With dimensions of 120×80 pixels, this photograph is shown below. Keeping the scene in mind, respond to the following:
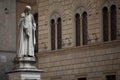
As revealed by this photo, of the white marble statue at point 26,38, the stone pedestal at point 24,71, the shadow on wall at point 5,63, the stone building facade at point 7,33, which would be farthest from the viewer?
the stone building facade at point 7,33

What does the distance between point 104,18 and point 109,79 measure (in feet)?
13.4

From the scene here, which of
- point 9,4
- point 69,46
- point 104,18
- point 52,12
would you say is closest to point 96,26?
point 104,18

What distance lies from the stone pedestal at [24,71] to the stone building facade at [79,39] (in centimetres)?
1100

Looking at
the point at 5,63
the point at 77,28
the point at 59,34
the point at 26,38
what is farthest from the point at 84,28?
the point at 26,38

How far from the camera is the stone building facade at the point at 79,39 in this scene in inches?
1172

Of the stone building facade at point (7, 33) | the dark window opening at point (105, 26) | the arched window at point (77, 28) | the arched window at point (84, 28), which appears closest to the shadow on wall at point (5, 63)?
the stone building facade at point (7, 33)

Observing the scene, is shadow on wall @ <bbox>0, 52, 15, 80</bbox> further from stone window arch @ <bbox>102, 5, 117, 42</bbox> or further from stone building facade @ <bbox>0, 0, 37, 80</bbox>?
stone window arch @ <bbox>102, 5, 117, 42</bbox>

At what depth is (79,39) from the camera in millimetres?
32281

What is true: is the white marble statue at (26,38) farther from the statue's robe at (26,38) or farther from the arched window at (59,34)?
the arched window at (59,34)

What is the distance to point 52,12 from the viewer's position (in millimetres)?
34844

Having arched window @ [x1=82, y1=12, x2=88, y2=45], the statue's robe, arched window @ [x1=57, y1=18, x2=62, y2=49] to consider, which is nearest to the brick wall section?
arched window @ [x1=57, y1=18, x2=62, y2=49]

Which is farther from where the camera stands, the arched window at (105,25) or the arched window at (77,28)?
the arched window at (77,28)

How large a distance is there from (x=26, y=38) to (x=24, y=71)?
57.3 inches

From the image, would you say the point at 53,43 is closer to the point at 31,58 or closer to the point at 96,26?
the point at 96,26
